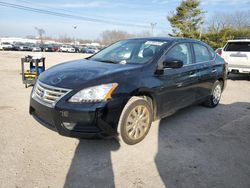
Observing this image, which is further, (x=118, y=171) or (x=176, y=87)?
(x=176, y=87)

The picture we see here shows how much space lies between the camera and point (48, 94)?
3.21 meters

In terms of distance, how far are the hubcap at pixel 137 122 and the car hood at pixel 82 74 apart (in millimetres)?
588

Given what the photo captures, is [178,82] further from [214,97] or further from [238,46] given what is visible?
[238,46]

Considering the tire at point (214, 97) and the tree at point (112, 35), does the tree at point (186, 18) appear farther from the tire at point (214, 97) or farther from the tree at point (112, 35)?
the tree at point (112, 35)

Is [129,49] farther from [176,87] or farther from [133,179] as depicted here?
[133,179]

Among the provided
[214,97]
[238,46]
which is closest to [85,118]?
[214,97]

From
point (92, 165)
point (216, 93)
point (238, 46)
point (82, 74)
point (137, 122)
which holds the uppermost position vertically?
point (238, 46)

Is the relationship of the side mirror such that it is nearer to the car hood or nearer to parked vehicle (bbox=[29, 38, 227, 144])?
parked vehicle (bbox=[29, 38, 227, 144])

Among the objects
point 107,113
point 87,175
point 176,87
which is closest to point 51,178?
point 87,175

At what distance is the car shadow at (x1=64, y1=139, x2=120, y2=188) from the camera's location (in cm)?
263

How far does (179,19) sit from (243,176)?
32.0 meters

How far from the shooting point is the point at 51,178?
2682 millimetres

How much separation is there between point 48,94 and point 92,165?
43.9 inches

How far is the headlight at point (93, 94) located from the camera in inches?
118
